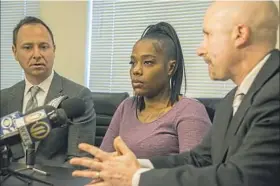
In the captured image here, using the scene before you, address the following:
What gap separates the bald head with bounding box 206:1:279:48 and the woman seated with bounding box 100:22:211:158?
556mm

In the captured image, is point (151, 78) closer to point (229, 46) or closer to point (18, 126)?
point (229, 46)

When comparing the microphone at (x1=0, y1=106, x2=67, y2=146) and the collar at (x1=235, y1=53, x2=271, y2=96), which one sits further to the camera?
the collar at (x1=235, y1=53, x2=271, y2=96)

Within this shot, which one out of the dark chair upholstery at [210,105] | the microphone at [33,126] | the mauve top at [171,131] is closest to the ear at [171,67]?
the mauve top at [171,131]

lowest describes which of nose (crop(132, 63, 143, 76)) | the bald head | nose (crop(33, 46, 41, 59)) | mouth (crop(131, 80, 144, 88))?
mouth (crop(131, 80, 144, 88))

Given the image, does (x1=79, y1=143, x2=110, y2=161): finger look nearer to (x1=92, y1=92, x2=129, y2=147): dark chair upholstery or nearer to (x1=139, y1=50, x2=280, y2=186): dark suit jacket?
(x1=139, y1=50, x2=280, y2=186): dark suit jacket

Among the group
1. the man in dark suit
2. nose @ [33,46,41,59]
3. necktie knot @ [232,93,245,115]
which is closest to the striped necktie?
the man in dark suit

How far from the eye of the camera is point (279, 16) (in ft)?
3.37

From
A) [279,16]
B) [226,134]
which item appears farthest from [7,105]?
[279,16]

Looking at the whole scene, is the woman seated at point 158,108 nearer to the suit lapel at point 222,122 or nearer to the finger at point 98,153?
the suit lapel at point 222,122

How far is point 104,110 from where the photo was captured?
2.15 meters

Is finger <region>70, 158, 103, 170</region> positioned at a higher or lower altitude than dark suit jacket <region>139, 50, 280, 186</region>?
lower

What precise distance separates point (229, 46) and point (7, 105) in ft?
4.25

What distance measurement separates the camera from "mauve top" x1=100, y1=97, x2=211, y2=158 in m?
1.47

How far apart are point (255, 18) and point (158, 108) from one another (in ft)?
2.38
